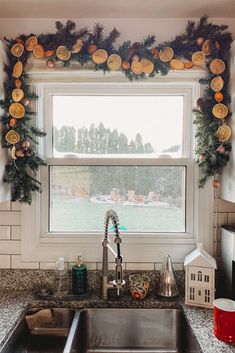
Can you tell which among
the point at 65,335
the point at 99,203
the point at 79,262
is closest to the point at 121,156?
the point at 99,203

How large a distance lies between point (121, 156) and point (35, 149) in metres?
0.47

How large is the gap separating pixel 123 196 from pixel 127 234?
22 centimetres

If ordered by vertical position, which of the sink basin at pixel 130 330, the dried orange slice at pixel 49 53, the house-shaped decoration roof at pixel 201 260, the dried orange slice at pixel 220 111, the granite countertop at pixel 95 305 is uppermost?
the dried orange slice at pixel 49 53

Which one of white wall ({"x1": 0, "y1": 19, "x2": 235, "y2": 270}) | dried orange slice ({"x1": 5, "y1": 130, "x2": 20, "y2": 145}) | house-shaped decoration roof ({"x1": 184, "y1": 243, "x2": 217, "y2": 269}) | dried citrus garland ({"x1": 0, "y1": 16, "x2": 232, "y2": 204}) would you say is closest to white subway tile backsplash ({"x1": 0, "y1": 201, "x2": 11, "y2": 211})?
white wall ({"x1": 0, "y1": 19, "x2": 235, "y2": 270})

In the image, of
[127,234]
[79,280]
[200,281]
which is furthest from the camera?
[127,234]

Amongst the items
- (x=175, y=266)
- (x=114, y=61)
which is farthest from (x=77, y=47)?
(x=175, y=266)

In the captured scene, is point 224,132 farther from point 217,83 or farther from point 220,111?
point 217,83

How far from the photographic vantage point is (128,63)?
1689mm

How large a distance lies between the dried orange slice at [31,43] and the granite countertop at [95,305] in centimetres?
127

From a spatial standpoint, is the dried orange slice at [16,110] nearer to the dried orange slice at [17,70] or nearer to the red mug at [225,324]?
the dried orange slice at [17,70]

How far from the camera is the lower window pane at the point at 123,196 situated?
191 centimetres

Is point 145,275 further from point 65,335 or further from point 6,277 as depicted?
point 6,277

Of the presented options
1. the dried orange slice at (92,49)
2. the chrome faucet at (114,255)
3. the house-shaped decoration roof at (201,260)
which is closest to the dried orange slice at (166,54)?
the dried orange slice at (92,49)

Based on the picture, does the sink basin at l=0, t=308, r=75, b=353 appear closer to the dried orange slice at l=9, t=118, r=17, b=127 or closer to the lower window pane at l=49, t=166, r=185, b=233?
the lower window pane at l=49, t=166, r=185, b=233
